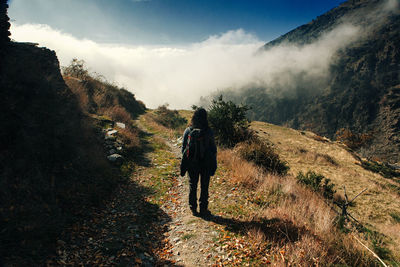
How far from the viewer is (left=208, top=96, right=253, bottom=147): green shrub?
13.5 m

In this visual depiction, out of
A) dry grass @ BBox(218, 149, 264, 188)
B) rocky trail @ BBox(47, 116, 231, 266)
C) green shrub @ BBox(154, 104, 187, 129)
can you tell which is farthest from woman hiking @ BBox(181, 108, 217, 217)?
green shrub @ BBox(154, 104, 187, 129)

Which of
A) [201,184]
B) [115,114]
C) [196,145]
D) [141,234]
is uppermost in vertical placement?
[115,114]

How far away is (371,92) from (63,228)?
24814 centimetres

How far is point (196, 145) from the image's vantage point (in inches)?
178

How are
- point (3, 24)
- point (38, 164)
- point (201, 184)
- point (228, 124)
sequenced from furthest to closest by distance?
1. point (228, 124)
2. point (3, 24)
3. point (201, 184)
4. point (38, 164)

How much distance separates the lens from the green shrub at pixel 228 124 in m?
13.5

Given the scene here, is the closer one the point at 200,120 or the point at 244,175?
the point at 200,120

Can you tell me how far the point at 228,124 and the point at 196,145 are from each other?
9.69 m

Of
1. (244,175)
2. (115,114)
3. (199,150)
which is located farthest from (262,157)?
(115,114)

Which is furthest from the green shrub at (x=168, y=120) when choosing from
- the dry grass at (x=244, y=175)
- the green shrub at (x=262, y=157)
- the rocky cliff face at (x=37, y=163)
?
the rocky cliff face at (x=37, y=163)

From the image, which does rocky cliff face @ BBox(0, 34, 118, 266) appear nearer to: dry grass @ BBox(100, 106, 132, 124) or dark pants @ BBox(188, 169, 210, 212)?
dark pants @ BBox(188, 169, 210, 212)

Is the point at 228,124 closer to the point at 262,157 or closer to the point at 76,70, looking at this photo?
the point at 262,157

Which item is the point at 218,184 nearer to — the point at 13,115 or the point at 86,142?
the point at 86,142

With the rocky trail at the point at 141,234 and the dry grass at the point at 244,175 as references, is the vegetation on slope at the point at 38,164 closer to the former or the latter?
the rocky trail at the point at 141,234
